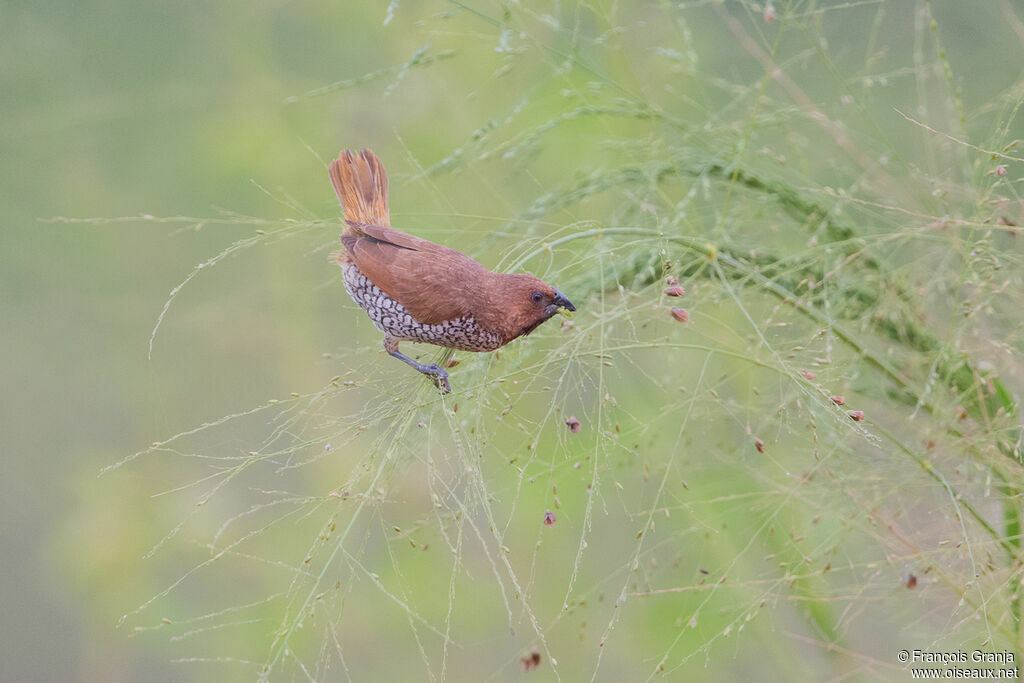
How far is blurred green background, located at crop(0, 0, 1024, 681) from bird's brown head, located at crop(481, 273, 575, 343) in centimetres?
7

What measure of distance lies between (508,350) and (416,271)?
24cm

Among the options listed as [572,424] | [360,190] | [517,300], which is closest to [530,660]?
[572,424]

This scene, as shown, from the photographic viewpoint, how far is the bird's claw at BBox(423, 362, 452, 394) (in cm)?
123

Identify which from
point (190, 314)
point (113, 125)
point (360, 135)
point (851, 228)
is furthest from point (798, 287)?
point (113, 125)

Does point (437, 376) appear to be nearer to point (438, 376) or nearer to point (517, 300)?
point (438, 376)

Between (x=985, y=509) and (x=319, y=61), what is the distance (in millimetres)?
2147

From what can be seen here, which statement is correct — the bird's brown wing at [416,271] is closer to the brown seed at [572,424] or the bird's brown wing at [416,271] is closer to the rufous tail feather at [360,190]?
the rufous tail feather at [360,190]

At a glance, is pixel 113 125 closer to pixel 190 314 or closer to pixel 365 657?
pixel 190 314

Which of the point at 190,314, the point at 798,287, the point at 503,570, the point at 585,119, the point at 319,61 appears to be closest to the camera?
the point at 798,287

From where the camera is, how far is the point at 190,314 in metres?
2.57

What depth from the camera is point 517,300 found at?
3.85 feet

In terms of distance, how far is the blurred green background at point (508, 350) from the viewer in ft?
4.23

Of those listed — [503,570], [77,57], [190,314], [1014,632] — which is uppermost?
[77,57]

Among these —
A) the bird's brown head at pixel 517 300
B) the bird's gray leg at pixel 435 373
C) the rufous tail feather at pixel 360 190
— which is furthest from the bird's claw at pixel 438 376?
the rufous tail feather at pixel 360 190
